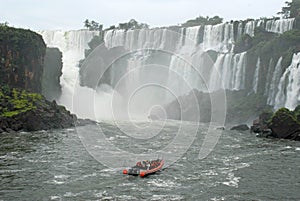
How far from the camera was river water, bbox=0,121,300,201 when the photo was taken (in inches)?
795

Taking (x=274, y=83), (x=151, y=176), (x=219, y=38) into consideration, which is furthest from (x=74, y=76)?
(x=151, y=176)

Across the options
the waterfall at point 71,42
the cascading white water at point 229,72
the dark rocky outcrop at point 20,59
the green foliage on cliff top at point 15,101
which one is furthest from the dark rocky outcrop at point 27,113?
the waterfall at point 71,42

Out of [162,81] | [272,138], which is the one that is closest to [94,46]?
[162,81]

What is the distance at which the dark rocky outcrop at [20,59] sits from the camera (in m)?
51.0

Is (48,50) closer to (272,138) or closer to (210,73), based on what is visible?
(210,73)

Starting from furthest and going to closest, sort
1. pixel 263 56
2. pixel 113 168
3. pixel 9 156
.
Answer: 1. pixel 263 56
2. pixel 9 156
3. pixel 113 168

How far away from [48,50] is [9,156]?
42.6 m

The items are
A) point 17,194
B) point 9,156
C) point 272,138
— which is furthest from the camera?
point 272,138

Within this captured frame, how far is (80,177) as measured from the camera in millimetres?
23312

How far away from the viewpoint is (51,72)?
222 ft

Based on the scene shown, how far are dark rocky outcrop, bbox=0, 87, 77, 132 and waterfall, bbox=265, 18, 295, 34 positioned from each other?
130ft

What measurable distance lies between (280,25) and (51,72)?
136 feet

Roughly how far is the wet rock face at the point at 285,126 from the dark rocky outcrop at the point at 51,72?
134ft

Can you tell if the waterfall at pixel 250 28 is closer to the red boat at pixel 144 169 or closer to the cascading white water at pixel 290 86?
the cascading white water at pixel 290 86
